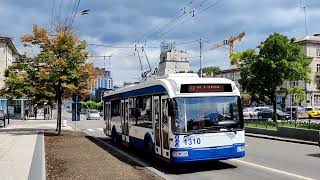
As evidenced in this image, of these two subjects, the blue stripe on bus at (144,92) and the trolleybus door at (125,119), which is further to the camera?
the trolleybus door at (125,119)

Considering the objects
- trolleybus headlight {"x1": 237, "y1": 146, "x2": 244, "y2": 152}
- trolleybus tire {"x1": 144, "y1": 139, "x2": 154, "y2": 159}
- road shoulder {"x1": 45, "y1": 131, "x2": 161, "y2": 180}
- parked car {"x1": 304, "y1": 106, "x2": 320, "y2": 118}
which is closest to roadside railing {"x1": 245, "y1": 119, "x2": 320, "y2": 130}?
trolleybus tire {"x1": 144, "y1": 139, "x2": 154, "y2": 159}

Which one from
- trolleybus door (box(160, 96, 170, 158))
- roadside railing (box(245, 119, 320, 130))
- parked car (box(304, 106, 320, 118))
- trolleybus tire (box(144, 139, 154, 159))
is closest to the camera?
trolleybus door (box(160, 96, 170, 158))

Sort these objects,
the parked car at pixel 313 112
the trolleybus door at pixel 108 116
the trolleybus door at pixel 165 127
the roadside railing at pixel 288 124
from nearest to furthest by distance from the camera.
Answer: the trolleybus door at pixel 165 127 < the trolleybus door at pixel 108 116 < the roadside railing at pixel 288 124 < the parked car at pixel 313 112

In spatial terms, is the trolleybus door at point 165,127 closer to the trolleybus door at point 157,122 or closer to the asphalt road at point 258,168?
the trolleybus door at point 157,122

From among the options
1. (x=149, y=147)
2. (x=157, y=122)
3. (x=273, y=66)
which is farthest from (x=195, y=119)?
(x=273, y=66)

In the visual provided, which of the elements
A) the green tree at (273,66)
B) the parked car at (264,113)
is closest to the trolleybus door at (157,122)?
the green tree at (273,66)

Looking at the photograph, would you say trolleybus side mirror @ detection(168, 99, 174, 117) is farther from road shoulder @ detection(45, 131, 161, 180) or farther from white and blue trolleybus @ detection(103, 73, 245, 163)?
road shoulder @ detection(45, 131, 161, 180)

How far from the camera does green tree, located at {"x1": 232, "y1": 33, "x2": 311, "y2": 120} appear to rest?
34.1 meters

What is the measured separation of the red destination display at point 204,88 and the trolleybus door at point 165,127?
0.75 meters

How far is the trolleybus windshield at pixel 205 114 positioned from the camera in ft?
42.9

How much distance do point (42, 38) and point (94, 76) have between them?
397 cm

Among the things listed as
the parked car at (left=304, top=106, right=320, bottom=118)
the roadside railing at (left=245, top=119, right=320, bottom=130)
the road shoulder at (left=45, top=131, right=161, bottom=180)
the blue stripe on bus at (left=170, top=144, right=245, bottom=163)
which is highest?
the parked car at (left=304, top=106, right=320, bottom=118)

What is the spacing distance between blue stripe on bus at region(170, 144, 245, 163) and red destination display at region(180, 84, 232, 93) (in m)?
1.68

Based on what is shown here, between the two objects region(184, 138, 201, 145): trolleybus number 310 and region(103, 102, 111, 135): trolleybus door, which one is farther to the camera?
region(103, 102, 111, 135): trolleybus door
